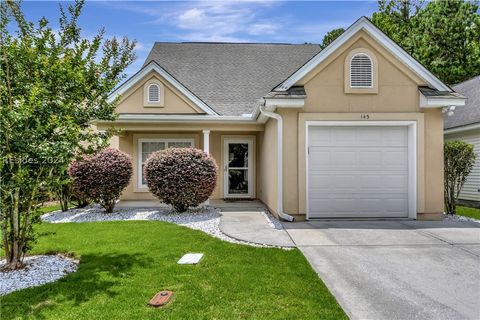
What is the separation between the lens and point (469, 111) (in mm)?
13867

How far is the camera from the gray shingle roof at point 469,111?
13209mm

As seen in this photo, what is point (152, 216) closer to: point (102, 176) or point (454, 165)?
point (102, 176)

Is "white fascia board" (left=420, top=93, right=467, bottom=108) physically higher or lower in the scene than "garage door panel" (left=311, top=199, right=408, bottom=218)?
higher

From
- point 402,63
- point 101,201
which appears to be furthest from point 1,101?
point 402,63

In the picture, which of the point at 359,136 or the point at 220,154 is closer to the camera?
the point at 359,136

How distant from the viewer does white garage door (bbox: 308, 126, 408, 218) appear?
9336 mm

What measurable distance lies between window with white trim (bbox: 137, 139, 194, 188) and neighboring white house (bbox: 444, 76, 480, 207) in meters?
10.7

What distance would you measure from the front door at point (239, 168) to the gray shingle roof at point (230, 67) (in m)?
1.44

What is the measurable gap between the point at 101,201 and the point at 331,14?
9.15m

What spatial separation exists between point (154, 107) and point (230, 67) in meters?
5.08

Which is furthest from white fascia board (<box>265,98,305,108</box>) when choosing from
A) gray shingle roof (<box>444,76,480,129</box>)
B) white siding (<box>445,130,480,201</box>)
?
white siding (<box>445,130,480,201</box>)

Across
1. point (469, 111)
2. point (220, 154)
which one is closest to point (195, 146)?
point (220, 154)

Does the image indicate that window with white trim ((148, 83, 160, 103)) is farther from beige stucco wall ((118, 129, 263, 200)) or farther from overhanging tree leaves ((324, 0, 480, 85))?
overhanging tree leaves ((324, 0, 480, 85))

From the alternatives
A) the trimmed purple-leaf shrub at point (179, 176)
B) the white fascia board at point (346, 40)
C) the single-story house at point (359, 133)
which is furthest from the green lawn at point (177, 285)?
the white fascia board at point (346, 40)
